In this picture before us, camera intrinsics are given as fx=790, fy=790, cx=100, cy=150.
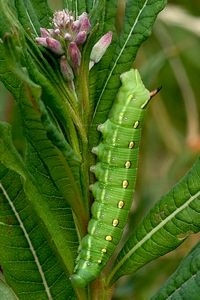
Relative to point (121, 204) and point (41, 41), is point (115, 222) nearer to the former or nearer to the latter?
point (121, 204)

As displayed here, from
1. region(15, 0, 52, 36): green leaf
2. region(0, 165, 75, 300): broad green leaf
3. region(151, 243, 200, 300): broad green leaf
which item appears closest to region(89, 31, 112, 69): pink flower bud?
region(15, 0, 52, 36): green leaf

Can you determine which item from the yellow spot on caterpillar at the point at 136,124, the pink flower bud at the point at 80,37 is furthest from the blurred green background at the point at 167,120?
the pink flower bud at the point at 80,37

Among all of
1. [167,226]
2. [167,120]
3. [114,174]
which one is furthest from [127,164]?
[167,120]

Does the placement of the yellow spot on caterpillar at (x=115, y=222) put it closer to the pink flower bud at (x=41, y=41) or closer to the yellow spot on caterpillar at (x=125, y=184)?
the yellow spot on caterpillar at (x=125, y=184)

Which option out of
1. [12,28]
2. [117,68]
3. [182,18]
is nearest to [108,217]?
[117,68]

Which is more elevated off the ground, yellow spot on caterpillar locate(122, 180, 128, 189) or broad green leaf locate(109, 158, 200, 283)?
yellow spot on caterpillar locate(122, 180, 128, 189)

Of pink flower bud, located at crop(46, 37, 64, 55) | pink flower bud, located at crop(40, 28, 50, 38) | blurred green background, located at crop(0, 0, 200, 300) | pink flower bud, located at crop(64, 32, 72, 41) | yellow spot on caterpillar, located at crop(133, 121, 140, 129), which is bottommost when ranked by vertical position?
blurred green background, located at crop(0, 0, 200, 300)

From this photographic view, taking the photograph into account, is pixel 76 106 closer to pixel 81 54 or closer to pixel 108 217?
pixel 81 54

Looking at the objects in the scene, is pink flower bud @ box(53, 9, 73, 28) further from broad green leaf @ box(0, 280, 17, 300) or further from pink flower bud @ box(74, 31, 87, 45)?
broad green leaf @ box(0, 280, 17, 300)
